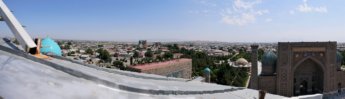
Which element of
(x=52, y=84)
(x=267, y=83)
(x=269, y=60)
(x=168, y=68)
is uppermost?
(x=52, y=84)

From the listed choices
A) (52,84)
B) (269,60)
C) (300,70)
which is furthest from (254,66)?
(52,84)

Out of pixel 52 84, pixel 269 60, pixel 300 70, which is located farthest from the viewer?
pixel 300 70

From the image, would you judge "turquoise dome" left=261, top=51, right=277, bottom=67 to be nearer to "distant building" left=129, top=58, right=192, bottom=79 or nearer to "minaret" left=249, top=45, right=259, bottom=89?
"minaret" left=249, top=45, right=259, bottom=89

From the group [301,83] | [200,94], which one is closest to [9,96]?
[200,94]

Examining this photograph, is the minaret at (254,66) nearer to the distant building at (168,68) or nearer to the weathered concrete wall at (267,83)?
the weathered concrete wall at (267,83)

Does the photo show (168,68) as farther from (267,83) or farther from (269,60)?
(269,60)

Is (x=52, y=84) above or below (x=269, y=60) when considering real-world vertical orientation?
above

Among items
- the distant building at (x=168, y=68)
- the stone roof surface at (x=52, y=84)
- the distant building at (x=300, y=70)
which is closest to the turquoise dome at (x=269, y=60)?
the distant building at (x=300, y=70)
